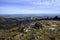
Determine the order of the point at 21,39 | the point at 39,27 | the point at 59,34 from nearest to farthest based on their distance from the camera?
the point at 21,39, the point at 59,34, the point at 39,27

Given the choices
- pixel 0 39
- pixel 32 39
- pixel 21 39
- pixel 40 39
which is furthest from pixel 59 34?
pixel 0 39

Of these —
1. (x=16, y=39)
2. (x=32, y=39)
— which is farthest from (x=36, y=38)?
(x=16, y=39)

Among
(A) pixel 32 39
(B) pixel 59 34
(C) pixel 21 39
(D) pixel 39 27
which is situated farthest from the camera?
(D) pixel 39 27

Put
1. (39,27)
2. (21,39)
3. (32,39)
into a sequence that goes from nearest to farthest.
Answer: (32,39) → (21,39) → (39,27)

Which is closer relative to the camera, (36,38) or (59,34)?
(36,38)

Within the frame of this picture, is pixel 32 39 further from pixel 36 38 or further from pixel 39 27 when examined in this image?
pixel 39 27

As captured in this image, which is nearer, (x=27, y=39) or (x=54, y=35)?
(x=27, y=39)

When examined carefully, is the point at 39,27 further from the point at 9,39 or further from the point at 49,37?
the point at 9,39
